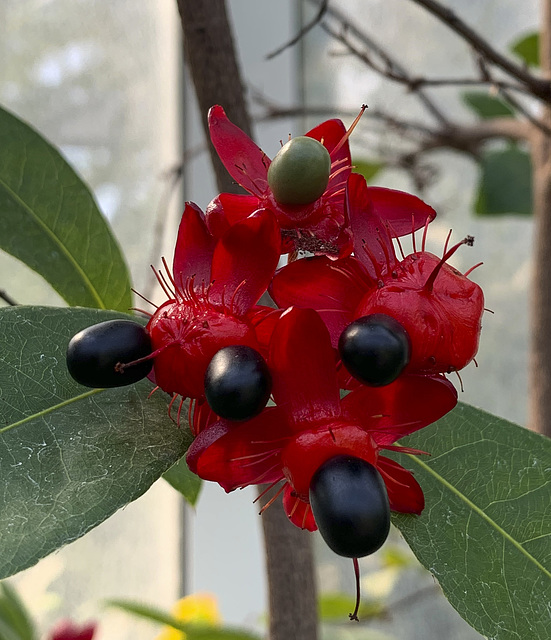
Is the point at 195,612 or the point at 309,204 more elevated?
the point at 309,204

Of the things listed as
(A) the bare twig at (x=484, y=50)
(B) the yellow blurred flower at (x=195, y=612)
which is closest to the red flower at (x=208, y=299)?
(A) the bare twig at (x=484, y=50)

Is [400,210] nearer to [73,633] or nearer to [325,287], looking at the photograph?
[325,287]

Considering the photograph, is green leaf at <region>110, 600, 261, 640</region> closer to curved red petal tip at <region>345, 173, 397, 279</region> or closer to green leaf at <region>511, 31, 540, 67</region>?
curved red petal tip at <region>345, 173, 397, 279</region>

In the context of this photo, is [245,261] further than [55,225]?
No

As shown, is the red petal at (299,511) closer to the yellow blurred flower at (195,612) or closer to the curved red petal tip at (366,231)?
the curved red petal tip at (366,231)

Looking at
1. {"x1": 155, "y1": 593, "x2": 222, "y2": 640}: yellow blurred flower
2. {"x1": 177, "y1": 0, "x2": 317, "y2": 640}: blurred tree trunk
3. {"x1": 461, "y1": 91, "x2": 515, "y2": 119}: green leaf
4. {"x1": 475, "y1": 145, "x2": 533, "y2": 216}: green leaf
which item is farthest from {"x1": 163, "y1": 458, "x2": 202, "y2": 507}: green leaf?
{"x1": 461, "y1": 91, "x2": 515, "y2": 119}: green leaf

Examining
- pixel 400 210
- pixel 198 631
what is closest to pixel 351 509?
pixel 400 210
